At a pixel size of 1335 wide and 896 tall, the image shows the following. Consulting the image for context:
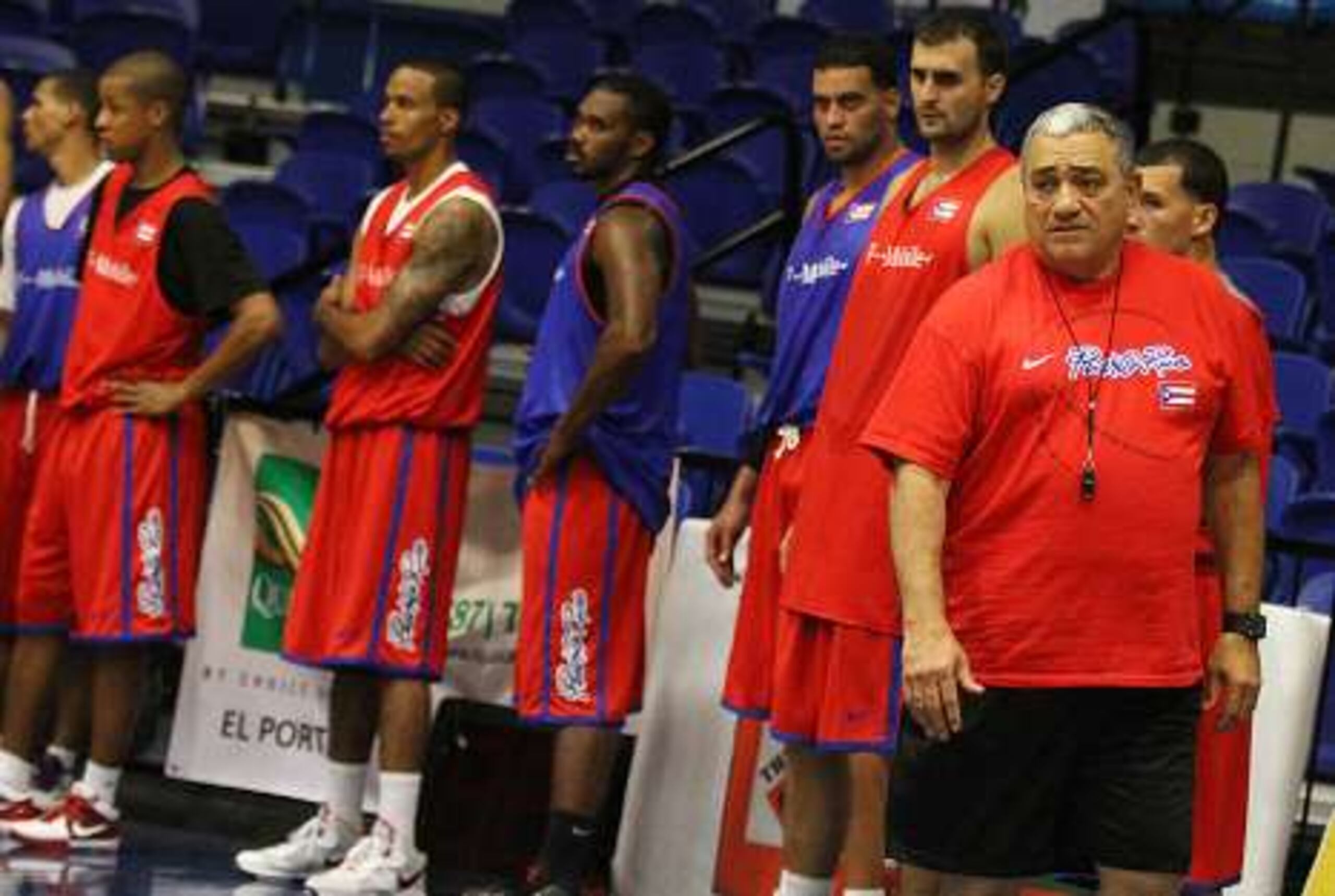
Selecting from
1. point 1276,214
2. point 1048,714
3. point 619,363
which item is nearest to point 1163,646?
point 1048,714

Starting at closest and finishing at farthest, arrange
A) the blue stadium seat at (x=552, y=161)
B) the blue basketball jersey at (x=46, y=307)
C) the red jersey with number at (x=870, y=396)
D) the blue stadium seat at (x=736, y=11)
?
the red jersey with number at (x=870, y=396) < the blue basketball jersey at (x=46, y=307) < the blue stadium seat at (x=552, y=161) < the blue stadium seat at (x=736, y=11)

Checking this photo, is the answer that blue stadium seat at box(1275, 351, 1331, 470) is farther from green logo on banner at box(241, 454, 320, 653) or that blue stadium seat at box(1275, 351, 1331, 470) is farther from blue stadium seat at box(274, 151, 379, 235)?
blue stadium seat at box(274, 151, 379, 235)

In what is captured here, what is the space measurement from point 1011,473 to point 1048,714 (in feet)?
1.42

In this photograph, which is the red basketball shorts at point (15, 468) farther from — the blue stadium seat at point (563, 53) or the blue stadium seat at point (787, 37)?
the blue stadium seat at point (563, 53)

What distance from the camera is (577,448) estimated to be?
8203 millimetres

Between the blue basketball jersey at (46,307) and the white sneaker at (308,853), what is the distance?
1.50 m

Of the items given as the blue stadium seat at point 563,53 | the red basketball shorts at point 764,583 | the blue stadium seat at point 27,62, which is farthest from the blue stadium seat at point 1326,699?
the blue stadium seat at point 563,53

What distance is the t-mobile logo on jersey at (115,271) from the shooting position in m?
8.93

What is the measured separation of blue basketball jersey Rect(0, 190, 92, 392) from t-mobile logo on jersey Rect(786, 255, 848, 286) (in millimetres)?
2617

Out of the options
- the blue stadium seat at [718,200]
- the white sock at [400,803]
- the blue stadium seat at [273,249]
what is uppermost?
the blue stadium seat at [718,200]

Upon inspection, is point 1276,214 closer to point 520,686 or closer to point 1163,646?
point 520,686

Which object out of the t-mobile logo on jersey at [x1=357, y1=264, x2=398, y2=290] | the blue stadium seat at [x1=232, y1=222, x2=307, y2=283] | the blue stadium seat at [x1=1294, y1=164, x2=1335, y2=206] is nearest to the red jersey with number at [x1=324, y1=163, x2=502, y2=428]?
the t-mobile logo on jersey at [x1=357, y1=264, x2=398, y2=290]

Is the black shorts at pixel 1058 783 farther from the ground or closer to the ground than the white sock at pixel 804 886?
farther from the ground

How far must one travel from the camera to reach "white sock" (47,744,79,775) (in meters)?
9.25
